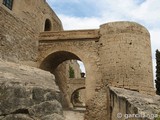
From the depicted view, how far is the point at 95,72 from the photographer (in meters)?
11.0

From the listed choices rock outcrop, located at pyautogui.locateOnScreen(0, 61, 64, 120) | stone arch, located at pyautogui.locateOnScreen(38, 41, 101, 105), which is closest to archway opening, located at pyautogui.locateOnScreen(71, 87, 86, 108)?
stone arch, located at pyautogui.locateOnScreen(38, 41, 101, 105)

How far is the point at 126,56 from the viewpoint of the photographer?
10.6m

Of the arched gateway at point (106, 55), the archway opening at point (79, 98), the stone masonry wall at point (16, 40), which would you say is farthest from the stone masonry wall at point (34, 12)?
the archway opening at point (79, 98)

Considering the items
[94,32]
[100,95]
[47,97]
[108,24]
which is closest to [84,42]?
[94,32]

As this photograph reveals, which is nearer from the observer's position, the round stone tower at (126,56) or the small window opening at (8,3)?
the small window opening at (8,3)

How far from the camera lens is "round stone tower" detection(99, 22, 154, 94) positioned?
1036 centimetres

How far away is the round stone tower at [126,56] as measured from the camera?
34.0 ft

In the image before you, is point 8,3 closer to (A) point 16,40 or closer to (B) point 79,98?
(A) point 16,40

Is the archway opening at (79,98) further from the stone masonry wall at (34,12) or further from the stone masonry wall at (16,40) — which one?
the stone masonry wall at (16,40)

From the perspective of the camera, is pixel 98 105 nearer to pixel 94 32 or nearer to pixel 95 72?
pixel 95 72

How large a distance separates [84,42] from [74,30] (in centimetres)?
87

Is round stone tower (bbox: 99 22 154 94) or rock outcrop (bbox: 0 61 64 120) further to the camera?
round stone tower (bbox: 99 22 154 94)

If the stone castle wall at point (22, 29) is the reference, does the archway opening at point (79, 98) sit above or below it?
below

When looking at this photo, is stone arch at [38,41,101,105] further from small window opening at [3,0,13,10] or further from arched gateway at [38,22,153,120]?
small window opening at [3,0,13,10]
